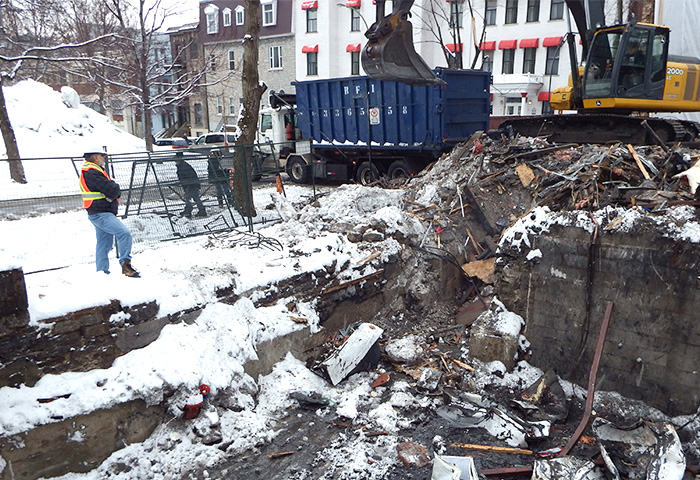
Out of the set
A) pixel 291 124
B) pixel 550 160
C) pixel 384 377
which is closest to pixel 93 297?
pixel 384 377

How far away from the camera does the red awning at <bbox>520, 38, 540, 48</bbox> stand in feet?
86.4

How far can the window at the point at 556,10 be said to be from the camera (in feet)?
83.6

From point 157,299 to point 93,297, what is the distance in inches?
23.4

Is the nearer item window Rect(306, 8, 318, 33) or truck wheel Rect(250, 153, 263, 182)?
truck wheel Rect(250, 153, 263, 182)

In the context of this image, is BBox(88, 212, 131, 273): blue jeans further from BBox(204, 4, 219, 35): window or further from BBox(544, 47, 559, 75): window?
BBox(204, 4, 219, 35): window

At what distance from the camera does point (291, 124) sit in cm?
1817

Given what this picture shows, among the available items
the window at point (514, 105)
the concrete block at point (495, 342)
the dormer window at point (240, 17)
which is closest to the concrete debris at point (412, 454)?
the concrete block at point (495, 342)

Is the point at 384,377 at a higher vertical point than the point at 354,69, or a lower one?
lower

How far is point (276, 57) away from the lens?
3497 centimetres

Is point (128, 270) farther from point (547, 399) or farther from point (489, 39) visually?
point (489, 39)

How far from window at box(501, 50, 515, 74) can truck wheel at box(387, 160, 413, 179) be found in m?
16.7

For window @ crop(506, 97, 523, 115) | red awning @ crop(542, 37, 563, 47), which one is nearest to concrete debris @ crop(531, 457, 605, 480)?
window @ crop(506, 97, 523, 115)

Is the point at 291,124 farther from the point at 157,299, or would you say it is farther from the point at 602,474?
the point at 602,474

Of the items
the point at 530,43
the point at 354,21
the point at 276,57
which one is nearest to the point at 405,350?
the point at 530,43
